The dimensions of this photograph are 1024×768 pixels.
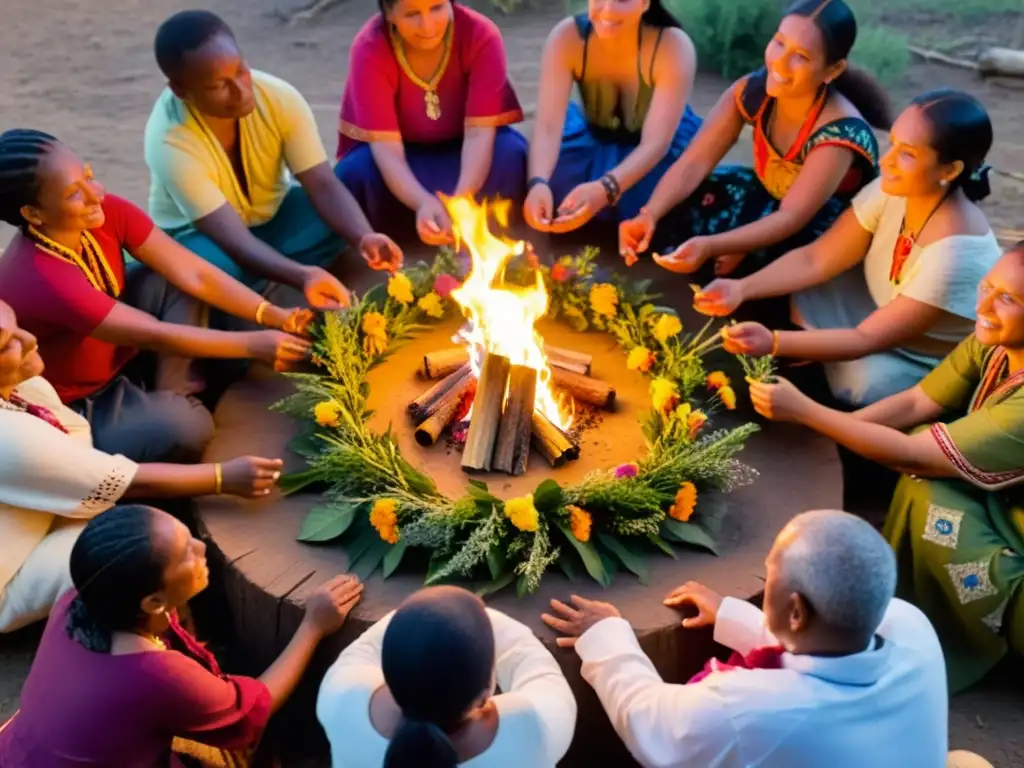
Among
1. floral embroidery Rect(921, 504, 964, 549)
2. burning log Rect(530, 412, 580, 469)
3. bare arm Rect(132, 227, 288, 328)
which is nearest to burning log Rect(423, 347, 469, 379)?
burning log Rect(530, 412, 580, 469)

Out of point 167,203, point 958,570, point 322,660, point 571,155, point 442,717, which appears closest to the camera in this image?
point 442,717

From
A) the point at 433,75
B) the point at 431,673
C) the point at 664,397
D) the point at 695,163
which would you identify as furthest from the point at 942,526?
the point at 433,75

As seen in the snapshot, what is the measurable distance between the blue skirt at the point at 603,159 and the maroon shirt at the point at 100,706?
278cm

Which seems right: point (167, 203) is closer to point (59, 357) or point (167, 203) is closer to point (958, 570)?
point (59, 357)

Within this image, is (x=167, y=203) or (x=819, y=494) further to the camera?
(x=167, y=203)

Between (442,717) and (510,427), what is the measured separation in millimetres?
1372

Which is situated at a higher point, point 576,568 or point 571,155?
point 571,155

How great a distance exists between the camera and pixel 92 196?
128 inches

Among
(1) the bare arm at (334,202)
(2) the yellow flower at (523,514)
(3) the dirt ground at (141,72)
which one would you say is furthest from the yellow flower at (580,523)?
(3) the dirt ground at (141,72)

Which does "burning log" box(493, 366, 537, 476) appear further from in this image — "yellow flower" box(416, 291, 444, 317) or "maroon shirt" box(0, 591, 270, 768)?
"maroon shirt" box(0, 591, 270, 768)

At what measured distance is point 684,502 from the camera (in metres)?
2.98

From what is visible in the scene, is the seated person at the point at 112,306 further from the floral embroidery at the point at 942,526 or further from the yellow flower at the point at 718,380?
the floral embroidery at the point at 942,526

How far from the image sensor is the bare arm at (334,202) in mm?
4188

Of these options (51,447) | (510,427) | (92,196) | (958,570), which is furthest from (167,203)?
(958,570)
